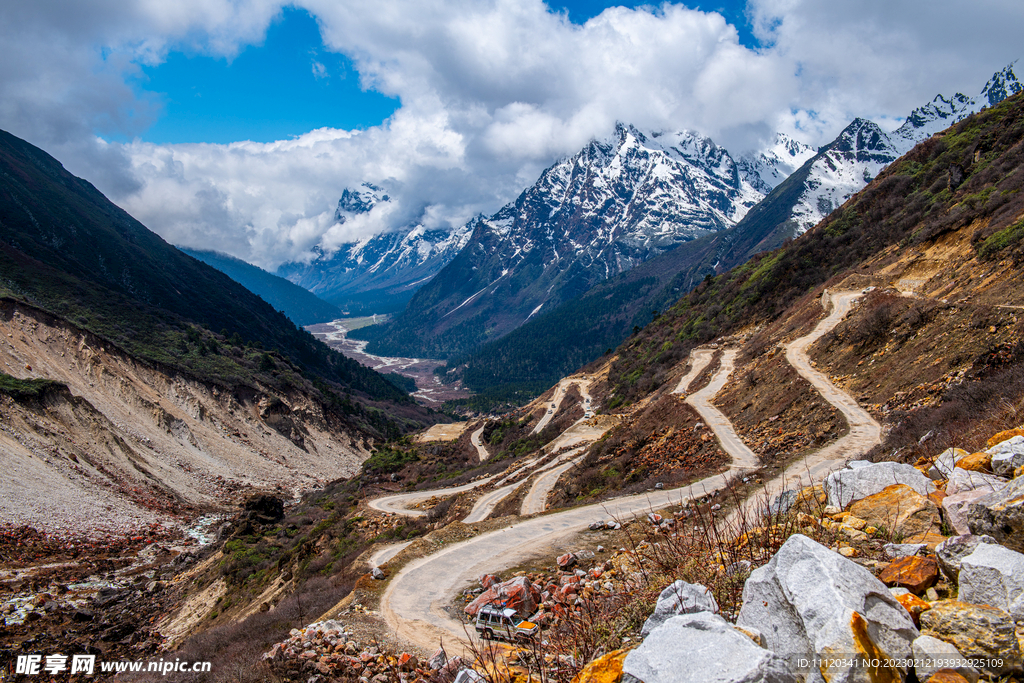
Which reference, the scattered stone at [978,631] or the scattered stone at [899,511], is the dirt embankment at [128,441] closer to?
the scattered stone at [899,511]

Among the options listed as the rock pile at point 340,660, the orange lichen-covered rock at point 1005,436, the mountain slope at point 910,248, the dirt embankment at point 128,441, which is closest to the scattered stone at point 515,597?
the rock pile at point 340,660

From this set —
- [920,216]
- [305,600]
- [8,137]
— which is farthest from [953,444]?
[8,137]

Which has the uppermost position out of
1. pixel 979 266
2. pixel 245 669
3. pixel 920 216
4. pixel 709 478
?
pixel 920 216

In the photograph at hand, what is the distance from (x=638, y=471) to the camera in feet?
72.5

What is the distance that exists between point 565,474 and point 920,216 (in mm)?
39278

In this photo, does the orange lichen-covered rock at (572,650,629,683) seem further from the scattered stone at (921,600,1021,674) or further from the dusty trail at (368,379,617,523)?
the dusty trail at (368,379,617,523)

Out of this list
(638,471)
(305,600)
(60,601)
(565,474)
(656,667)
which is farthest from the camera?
(565,474)

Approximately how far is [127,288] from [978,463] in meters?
141

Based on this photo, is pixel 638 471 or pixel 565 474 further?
pixel 565 474

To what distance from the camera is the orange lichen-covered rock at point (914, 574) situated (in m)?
4.36

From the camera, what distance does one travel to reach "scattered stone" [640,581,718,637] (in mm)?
4715

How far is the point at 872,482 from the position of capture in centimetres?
714

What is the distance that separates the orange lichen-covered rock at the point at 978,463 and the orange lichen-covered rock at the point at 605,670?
609 centimetres

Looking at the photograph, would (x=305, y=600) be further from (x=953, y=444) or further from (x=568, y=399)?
(x=568, y=399)
